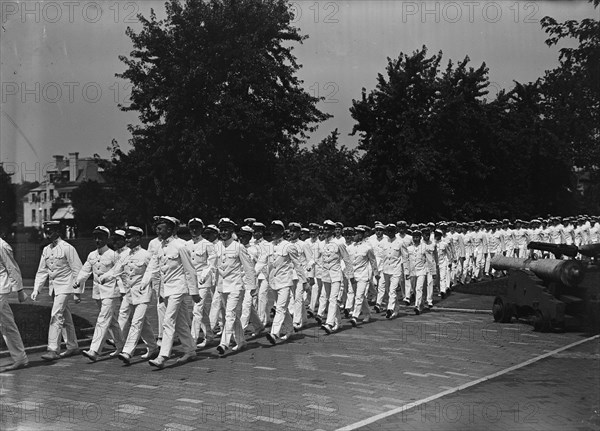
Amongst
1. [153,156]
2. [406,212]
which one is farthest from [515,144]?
[153,156]

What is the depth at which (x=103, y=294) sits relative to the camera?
12125mm

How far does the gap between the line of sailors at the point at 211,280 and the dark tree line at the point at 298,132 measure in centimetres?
768

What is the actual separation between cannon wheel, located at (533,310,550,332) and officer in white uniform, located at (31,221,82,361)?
7.69m

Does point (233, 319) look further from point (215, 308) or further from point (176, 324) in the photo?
→ point (215, 308)

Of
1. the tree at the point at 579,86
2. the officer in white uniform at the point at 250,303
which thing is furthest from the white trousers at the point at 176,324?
the tree at the point at 579,86

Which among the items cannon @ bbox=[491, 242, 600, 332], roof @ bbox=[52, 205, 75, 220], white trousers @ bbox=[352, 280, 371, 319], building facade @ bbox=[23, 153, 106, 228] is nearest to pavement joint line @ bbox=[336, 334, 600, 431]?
cannon @ bbox=[491, 242, 600, 332]

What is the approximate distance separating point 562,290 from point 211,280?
6.02 metres

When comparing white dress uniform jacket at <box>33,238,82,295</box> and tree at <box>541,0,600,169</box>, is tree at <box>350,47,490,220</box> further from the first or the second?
white dress uniform jacket at <box>33,238,82,295</box>

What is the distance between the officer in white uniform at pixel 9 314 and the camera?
36.7 feet

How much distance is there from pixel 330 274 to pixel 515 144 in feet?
88.5

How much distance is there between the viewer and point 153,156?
91.1 ft

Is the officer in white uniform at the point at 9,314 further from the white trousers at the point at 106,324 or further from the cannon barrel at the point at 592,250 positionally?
the cannon barrel at the point at 592,250

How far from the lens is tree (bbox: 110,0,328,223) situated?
2711cm

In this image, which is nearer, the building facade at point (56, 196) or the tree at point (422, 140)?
the tree at point (422, 140)
